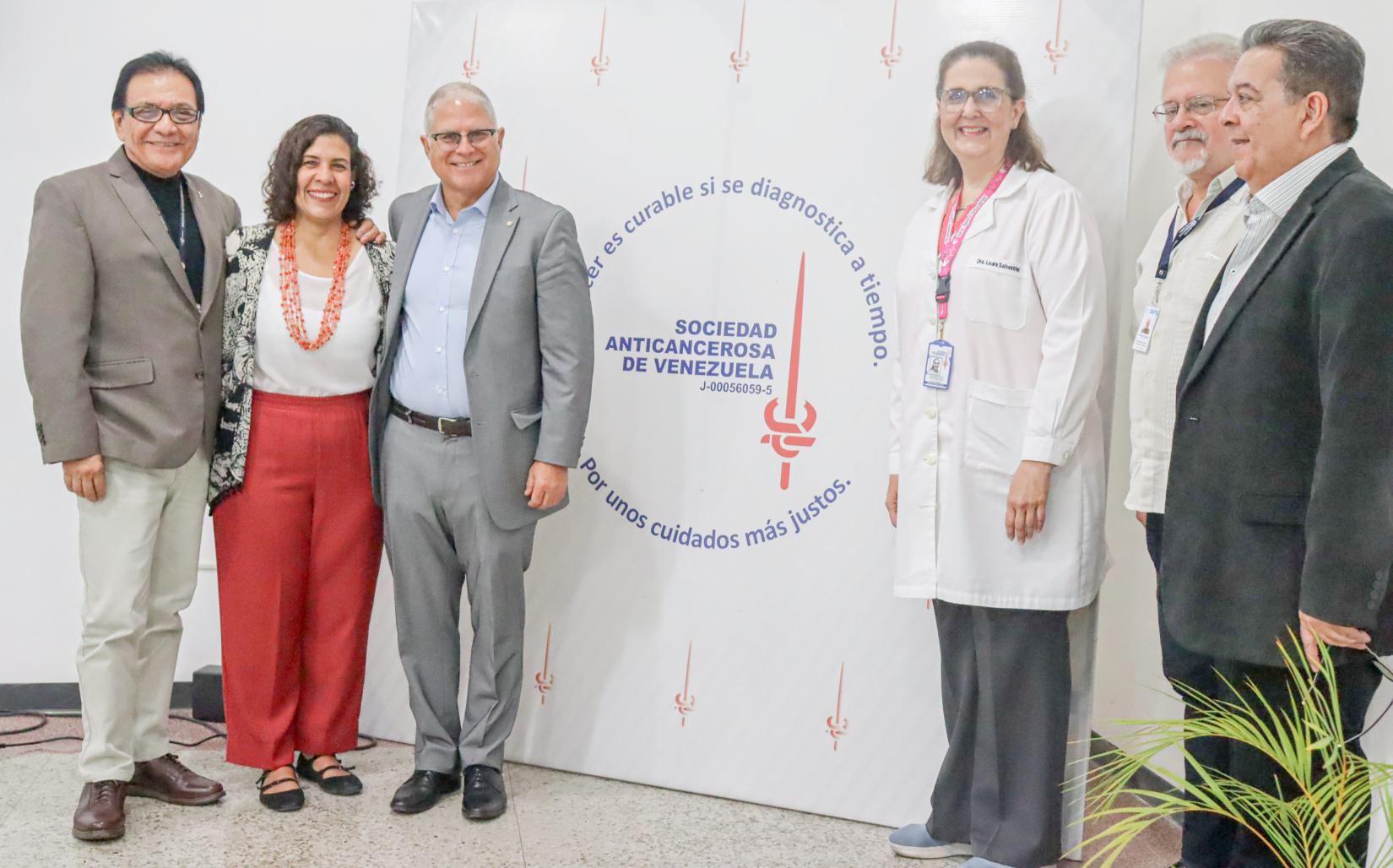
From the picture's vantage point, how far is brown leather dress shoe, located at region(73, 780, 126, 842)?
103 inches

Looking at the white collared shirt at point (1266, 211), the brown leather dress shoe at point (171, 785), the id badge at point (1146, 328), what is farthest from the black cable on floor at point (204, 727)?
the white collared shirt at point (1266, 211)

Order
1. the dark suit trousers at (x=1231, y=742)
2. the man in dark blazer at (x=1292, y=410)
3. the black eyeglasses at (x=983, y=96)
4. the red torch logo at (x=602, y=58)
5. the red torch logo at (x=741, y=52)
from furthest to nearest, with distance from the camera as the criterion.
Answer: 1. the red torch logo at (x=602, y=58)
2. the red torch logo at (x=741, y=52)
3. the black eyeglasses at (x=983, y=96)
4. the dark suit trousers at (x=1231, y=742)
5. the man in dark blazer at (x=1292, y=410)

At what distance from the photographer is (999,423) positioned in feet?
8.34

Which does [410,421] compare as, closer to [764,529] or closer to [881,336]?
[764,529]

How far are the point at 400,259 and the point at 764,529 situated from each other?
3.74 ft

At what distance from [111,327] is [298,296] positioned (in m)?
0.41

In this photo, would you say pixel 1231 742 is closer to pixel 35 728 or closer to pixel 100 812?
pixel 100 812

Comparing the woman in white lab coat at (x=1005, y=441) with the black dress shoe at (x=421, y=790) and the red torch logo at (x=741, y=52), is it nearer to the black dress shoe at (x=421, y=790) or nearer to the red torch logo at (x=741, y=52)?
the red torch logo at (x=741, y=52)

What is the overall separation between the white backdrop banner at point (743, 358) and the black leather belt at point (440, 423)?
1.51 ft

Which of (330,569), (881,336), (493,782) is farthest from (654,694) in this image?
(881,336)

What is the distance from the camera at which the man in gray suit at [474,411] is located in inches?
111

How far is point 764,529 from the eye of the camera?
304 cm

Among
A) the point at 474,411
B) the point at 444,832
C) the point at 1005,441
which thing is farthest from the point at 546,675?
the point at 1005,441

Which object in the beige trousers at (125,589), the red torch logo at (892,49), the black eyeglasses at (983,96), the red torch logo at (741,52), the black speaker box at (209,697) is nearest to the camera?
the black eyeglasses at (983,96)
